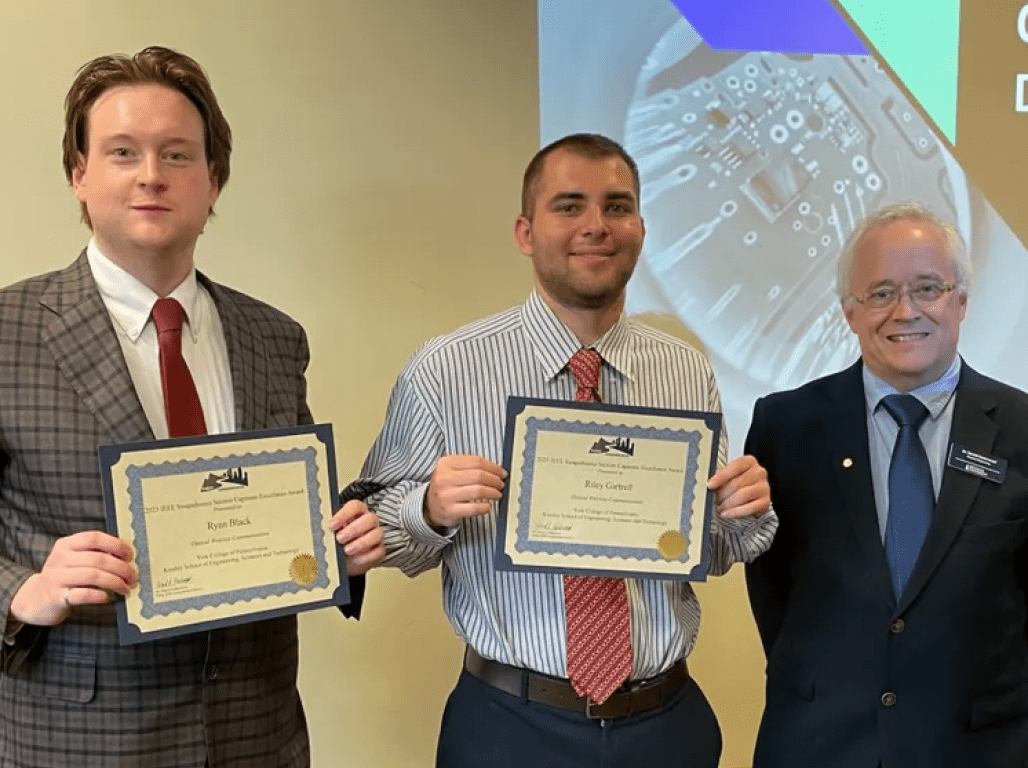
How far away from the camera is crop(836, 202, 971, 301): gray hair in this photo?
1956mm

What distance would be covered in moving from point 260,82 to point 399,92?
359 mm

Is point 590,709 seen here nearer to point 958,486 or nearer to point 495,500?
point 495,500

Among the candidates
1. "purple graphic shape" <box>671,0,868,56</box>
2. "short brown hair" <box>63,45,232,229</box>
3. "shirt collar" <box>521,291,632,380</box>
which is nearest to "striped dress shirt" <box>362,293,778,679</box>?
"shirt collar" <box>521,291,632,380</box>

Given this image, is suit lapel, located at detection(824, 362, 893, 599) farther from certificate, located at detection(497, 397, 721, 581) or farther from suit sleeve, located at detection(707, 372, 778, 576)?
certificate, located at detection(497, 397, 721, 581)

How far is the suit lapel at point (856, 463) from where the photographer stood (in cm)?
184

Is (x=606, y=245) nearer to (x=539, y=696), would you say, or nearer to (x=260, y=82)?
(x=539, y=696)

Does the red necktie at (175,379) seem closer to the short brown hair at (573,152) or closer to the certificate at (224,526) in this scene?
the certificate at (224,526)

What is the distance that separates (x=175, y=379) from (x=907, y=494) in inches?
55.7

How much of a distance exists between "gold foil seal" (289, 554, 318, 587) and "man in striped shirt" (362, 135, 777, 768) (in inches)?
10.6

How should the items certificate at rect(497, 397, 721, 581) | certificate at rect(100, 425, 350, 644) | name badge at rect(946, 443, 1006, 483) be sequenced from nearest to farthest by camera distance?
certificate at rect(100, 425, 350, 644) < certificate at rect(497, 397, 721, 581) < name badge at rect(946, 443, 1006, 483)

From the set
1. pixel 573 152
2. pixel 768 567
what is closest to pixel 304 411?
pixel 573 152

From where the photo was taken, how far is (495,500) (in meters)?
1.66

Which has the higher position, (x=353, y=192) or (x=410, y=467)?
(x=353, y=192)

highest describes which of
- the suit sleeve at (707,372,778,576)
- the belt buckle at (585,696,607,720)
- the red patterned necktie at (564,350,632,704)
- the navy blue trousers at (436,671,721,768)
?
the suit sleeve at (707,372,778,576)
